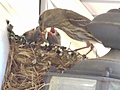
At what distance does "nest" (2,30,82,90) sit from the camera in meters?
1.11

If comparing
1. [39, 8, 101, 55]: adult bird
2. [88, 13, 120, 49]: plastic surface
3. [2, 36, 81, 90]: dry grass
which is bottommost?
[2, 36, 81, 90]: dry grass

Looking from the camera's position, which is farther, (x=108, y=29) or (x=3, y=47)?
(x=3, y=47)

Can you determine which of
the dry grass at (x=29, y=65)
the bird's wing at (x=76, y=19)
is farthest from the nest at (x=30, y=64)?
the bird's wing at (x=76, y=19)

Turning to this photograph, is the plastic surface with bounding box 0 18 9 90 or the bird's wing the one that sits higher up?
the bird's wing

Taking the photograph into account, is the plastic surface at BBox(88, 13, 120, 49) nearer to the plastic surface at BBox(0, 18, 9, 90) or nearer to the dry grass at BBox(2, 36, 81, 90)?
the dry grass at BBox(2, 36, 81, 90)

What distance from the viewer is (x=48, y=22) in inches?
46.8

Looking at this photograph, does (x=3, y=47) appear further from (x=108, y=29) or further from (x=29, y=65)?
(x=108, y=29)

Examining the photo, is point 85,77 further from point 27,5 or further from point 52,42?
point 27,5

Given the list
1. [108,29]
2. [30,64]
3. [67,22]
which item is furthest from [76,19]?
[108,29]

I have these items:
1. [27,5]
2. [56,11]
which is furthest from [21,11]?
[56,11]

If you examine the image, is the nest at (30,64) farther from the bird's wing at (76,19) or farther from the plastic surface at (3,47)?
the bird's wing at (76,19)

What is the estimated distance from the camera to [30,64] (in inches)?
45.4

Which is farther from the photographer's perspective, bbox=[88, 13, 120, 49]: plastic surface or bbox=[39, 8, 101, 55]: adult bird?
bbox=[39, 8, 101, 55]: adult bird

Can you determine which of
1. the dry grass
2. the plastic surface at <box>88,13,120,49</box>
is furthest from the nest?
the plastic surface at <box>88,13,120,49</box>
